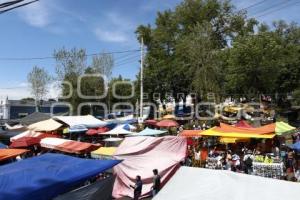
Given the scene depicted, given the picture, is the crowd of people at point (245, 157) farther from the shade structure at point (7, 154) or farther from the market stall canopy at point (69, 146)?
the shade structure at point (7, 154)

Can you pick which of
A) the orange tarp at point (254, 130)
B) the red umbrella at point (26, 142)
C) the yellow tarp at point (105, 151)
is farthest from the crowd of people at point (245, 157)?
the red umbrella at point (26, 142)

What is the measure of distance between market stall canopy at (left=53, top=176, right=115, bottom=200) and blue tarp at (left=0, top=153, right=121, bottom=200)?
0.92 ft

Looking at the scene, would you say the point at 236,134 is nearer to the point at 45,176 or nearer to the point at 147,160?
the point at 147,160

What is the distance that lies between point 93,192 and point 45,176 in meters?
1.40

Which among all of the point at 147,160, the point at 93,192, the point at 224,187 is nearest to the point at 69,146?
the point at 147,160

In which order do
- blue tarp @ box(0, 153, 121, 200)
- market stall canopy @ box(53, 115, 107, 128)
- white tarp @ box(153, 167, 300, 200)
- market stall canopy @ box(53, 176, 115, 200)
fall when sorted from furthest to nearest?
market stall canopy @ box(53, 115, 107, 128)
market stall canopy @ box(53, 176, 115, 200)
blue tarp @ box(0, 153, 121, 200)
white tarp @ box(153, 167, 300, 200)

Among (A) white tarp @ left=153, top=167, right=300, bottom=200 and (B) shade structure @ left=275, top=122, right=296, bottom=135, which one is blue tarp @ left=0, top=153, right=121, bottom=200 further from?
(B) shade structure @ left=275, top=122, right=296, bottom=135

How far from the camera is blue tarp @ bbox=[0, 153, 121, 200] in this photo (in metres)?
10.4

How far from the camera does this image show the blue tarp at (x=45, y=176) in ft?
34.1

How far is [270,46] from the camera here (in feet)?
152

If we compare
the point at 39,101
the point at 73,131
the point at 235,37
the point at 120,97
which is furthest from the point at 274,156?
the point at 39,101

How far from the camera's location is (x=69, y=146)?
24.8 meters

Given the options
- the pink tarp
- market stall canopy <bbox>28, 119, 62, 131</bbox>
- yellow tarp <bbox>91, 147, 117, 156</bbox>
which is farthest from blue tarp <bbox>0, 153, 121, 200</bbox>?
market stall canopy <bbox>28, 119, 62, 131</bbox>

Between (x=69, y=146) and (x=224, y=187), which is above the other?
(x=224, y=187)
